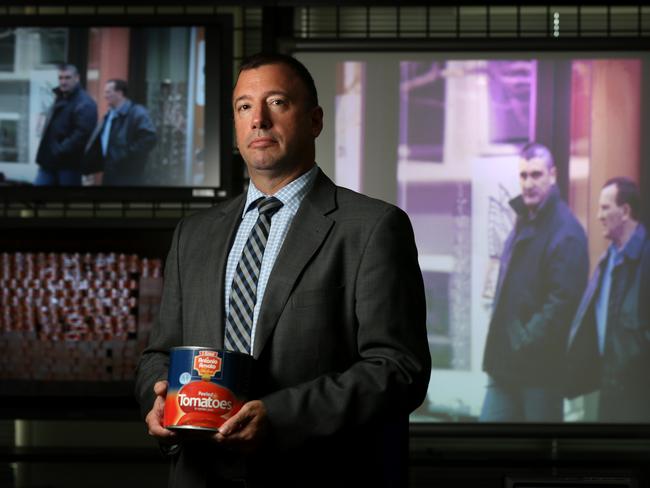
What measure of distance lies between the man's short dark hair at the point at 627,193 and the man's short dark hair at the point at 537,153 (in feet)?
0.60

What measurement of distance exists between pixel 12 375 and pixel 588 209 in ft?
6.00

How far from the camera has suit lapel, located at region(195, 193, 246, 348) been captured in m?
1.59

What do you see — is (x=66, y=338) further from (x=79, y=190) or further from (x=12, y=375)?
(x=79, y=190)

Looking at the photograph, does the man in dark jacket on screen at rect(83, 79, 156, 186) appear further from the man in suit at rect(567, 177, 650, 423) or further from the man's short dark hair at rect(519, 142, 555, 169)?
the man in suit at rect(567, 177, 650, 423)

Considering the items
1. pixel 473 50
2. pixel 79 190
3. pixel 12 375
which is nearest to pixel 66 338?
pixel 12 375

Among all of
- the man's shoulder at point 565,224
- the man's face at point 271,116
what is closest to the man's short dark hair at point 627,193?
the man's shoulder at point 565,224

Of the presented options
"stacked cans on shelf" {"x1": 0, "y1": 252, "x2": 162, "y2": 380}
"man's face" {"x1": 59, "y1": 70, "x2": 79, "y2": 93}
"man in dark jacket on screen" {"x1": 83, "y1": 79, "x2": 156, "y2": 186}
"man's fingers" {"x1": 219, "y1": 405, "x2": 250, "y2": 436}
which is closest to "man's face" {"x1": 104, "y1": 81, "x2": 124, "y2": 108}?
"man in dark jacket on screen" {"x1": 83, "y1": 79, "x2": 156, "y2": 186}

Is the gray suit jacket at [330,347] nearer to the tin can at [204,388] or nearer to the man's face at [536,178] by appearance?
the tin can at [204,388]

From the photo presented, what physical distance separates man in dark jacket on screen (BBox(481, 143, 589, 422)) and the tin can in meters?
1.80

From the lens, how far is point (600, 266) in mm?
3059

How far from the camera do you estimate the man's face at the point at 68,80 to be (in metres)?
3.09

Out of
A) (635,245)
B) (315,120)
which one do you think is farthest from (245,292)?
(635,245)

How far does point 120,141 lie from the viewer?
3080 millimetres

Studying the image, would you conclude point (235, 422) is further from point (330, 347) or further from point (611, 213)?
point (611, 213)
